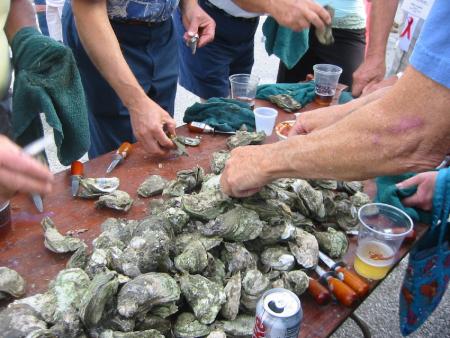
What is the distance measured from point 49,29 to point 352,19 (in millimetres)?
2989

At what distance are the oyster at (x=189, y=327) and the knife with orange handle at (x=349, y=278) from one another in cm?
43

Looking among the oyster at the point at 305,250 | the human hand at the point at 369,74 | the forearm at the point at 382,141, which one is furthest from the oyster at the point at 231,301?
the human hand at the point at 369,74

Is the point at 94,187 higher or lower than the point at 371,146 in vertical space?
lower

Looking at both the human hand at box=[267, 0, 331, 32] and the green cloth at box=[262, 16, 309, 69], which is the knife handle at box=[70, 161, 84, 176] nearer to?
the human hand at box=[267, 0, 331, 32]

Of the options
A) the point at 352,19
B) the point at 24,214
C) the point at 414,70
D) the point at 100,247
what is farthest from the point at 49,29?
the point at 414,70

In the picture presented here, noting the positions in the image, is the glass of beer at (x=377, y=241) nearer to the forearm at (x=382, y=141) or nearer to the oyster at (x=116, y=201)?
the forearm at (x=382, y=141)

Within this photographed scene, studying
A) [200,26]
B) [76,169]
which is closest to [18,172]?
[76,169]

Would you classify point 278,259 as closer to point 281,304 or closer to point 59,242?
point 281,304

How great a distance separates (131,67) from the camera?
2115mm

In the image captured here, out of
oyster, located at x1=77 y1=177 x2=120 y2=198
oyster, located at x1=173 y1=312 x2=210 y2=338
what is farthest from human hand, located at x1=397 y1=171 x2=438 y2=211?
oyster, located at x1=77 y1=177 x2=120 y2=198

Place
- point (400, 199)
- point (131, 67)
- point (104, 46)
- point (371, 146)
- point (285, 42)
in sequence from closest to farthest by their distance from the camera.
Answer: point (371, 146) < point (400, 199) < point (104, 46) < point (131, 67) < point (285, 42)

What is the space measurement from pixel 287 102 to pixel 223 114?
40cm

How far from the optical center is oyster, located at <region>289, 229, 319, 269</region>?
4.11ft

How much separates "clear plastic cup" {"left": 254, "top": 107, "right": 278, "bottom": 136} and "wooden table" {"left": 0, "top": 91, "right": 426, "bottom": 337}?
5cm
